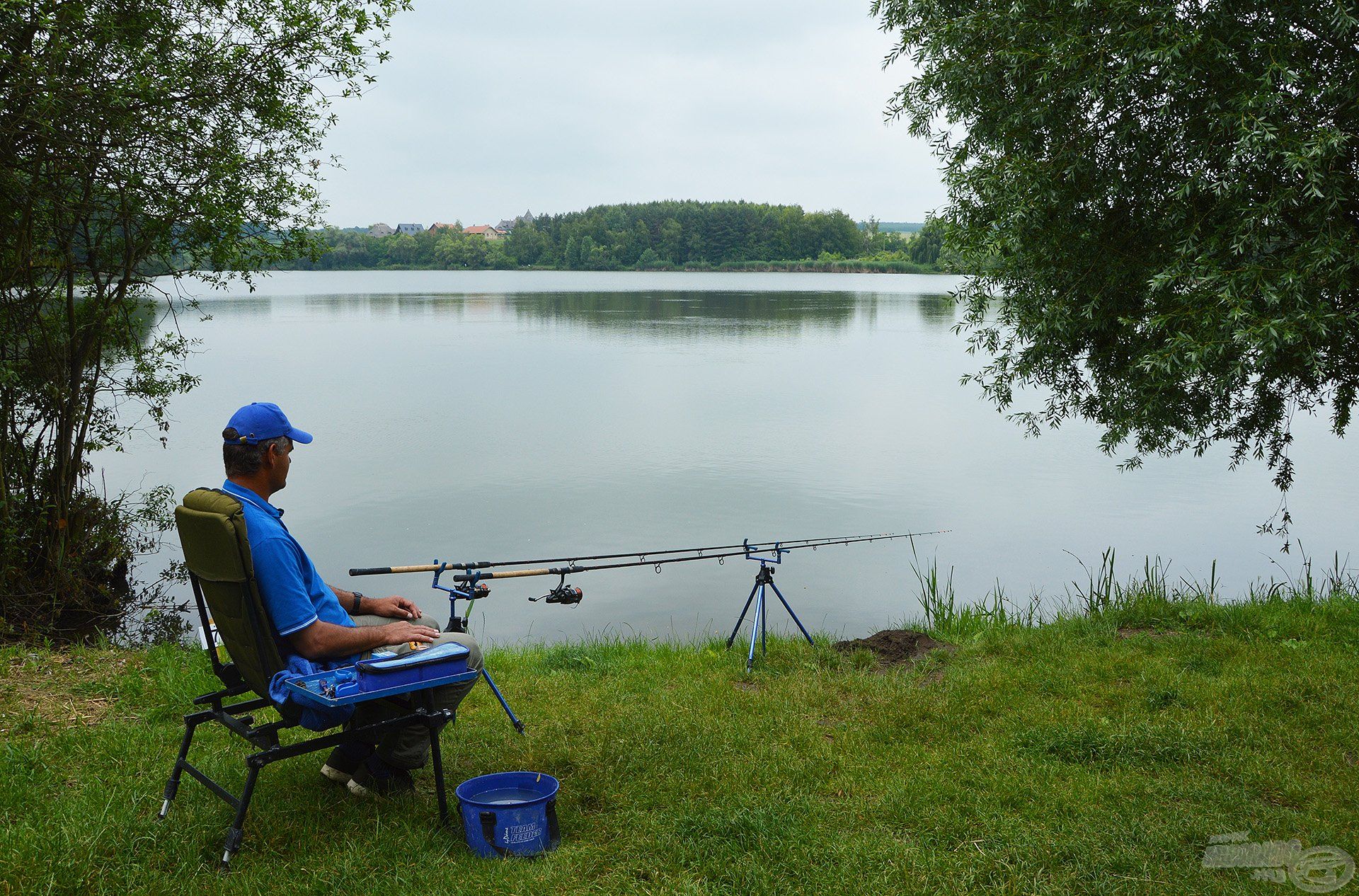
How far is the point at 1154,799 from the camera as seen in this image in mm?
3721

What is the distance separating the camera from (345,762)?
3.86 metres

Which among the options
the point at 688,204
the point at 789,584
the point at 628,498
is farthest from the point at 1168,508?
the point at 688,204

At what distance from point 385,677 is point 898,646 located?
3663 mm

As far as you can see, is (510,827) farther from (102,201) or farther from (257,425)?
(102,201)

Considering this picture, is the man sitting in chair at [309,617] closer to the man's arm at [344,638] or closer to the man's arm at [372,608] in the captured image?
the man's arm at [344,638]

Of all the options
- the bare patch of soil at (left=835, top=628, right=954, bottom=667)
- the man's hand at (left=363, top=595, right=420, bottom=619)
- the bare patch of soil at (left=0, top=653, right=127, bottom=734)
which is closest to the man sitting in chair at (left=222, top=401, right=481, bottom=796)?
the man's hand at (left=363, top=595, right=420, bottom=619)

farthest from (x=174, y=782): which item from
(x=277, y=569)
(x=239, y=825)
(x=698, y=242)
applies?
(x=698, y=242)

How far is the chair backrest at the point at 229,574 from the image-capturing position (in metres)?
3.21

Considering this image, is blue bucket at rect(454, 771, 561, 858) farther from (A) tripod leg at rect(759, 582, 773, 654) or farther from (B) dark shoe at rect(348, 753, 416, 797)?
(A) tripod leg at rect(759, 582, 773, 654)

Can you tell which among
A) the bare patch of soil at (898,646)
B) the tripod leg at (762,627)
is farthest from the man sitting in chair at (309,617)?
the bare patch of soil at (898,646)

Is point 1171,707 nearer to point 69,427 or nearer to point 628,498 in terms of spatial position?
point 69,427

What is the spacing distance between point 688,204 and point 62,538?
10089 centimetres

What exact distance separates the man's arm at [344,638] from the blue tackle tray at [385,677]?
7cm

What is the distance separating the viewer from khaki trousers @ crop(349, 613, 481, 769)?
356cm
